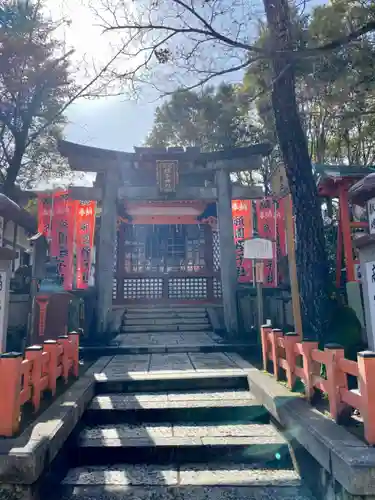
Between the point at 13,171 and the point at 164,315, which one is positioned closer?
the point at 164,315

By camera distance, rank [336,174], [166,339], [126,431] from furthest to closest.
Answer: [166,339]
[336,174]
[126,431]

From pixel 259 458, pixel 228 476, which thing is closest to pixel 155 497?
pixel 228 476

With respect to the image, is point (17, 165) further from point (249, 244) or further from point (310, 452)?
point (310, 452)

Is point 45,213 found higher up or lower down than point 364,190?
higher up

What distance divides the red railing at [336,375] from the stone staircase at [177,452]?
0.73 m

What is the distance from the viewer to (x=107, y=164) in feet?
34.3

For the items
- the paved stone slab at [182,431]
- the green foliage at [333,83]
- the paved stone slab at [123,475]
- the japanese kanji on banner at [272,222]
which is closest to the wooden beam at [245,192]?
the japanese kanji on banner at [272,222]

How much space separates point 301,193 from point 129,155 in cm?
596

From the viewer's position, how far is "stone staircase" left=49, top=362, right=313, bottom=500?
3.35m

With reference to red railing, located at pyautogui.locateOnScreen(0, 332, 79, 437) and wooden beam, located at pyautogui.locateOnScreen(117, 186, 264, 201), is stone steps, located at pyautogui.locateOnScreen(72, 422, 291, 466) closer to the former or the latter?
red railing, located at pyautogui.locateOnScreen(0, 332, 79, 437)

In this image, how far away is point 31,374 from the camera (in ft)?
12.8

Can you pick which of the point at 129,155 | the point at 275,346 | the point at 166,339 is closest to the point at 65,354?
the point at 275,346

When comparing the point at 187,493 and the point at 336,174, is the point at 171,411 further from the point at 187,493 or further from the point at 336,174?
the point at 336,174

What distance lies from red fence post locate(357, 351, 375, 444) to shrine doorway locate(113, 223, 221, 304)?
1172 cm
